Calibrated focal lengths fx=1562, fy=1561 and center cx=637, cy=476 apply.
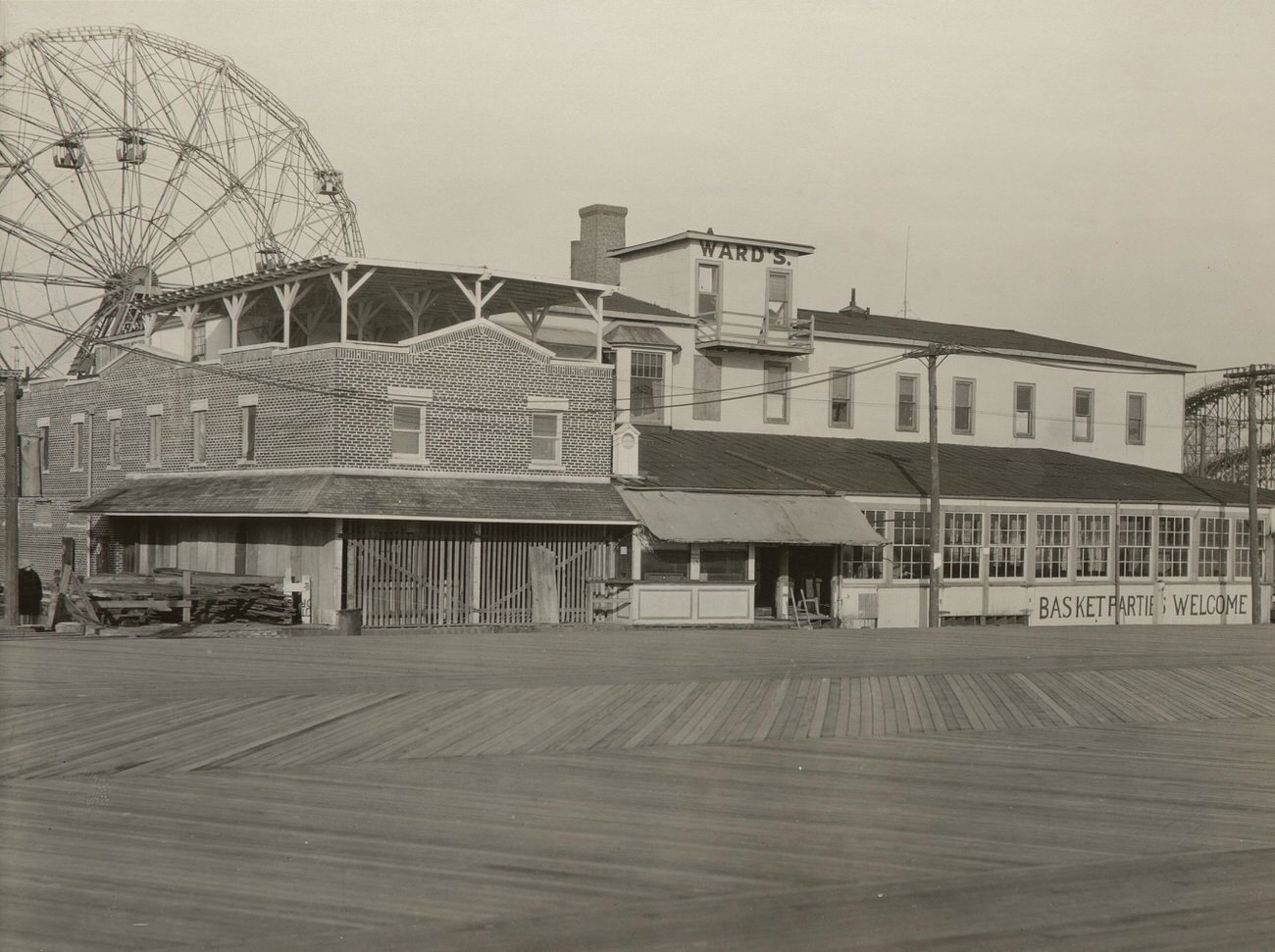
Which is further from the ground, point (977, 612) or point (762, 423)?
point (762, 423)

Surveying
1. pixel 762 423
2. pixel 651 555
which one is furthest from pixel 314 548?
pixel 762 423

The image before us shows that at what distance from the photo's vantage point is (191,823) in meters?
10.3

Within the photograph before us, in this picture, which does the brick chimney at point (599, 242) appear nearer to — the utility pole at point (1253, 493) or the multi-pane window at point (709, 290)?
the multi-pane window at point (709, 290)

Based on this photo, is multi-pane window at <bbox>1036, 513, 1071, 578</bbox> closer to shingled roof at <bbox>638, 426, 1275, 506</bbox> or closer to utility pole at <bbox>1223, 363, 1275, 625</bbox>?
shingled roof at <bbox>638, 426, 1275, 506</bbox>

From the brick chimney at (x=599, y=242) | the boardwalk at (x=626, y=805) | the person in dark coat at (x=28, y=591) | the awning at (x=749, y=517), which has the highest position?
the brick chimney at (x=599, y=242)

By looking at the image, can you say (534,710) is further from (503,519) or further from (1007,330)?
(1007,330)

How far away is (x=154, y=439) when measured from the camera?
40.1m

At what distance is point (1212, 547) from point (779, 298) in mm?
14750

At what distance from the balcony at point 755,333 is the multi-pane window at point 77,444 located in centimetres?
1770

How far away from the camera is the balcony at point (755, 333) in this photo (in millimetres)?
43594

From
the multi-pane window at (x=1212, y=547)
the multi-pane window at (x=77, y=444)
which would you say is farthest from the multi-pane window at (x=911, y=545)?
the multi-pane window at (x=77, y=444)

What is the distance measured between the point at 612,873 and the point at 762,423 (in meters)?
36.0

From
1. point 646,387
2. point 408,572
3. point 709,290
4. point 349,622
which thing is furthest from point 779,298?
point 349,622

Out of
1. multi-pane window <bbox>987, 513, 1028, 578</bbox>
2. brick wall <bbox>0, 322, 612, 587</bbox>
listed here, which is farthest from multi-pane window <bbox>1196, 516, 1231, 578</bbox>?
brick wall <bbox>0, 322, 612, 587</bbox>
